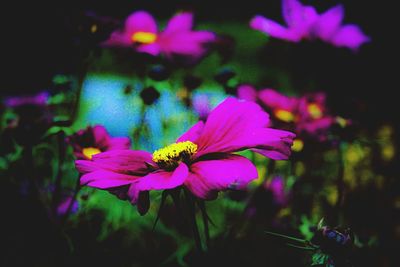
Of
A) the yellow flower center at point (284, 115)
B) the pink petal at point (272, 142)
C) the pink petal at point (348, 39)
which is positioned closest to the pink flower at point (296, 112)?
the yellow flower center at point (284, 115)

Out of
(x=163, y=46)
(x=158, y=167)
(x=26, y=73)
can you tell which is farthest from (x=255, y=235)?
(x=26, y=73)

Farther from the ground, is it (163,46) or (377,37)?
(377,37)

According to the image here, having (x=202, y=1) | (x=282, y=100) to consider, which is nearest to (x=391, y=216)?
(x=282, y=100)

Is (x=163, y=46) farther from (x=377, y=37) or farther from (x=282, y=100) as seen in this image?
(x=377, y=37)

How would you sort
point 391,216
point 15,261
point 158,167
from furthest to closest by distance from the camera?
point 391,216
point 15,261
point 158,167

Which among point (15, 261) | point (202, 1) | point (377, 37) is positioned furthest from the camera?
point (202, 1)

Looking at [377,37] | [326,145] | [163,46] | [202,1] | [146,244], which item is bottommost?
[146,244]

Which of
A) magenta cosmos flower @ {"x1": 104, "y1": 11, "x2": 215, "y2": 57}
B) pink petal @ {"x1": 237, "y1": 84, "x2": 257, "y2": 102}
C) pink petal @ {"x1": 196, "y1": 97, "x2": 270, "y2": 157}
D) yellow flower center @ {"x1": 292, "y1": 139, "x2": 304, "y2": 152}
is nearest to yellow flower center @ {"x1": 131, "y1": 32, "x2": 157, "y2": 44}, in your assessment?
magenta cosmos flower @ {"x1": 104, "y1": 11, "x2": 215, "y2": 57}

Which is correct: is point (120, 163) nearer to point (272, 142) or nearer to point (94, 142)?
point (272, 142)

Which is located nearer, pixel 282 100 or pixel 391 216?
pixel 282 100

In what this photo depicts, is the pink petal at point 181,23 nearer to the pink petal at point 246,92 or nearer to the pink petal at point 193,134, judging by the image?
the pink petal at point 246,92
